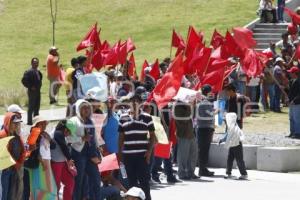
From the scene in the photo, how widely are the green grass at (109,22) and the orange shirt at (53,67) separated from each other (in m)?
6.90

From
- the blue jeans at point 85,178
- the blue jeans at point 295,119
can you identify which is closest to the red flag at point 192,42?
the blue jeans at point 295,119

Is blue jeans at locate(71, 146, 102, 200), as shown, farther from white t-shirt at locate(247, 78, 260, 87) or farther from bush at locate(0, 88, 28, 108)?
bush at locate(0, 88, 28, 108)

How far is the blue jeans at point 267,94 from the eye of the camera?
26.9 meters

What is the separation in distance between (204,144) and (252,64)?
6651mm

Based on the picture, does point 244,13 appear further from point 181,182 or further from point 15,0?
point 181,182

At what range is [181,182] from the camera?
1834 centimetres

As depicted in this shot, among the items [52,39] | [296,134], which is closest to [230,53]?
[296,134]

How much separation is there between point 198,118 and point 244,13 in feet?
70.3

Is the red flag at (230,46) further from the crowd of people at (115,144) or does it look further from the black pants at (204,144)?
the black pants at (204,144)

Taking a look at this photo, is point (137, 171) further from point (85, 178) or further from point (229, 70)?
point (229, 70)

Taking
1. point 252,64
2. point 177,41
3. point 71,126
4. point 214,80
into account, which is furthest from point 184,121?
point 252,64

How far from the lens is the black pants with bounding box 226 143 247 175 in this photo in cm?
1873

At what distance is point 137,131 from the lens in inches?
599

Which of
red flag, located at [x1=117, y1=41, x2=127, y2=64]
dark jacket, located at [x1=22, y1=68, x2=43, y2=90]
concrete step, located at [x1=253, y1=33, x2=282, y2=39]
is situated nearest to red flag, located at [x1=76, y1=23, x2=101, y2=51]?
red flag, located at [x1=117, y1=41, x2=127, y2=64]
